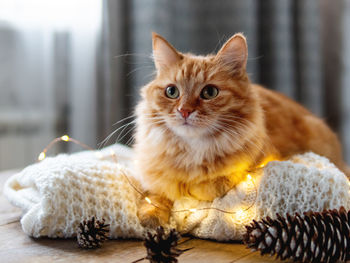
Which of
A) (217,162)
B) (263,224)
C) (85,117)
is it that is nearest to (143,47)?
(85,117)

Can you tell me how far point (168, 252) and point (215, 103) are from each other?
21.1 inches

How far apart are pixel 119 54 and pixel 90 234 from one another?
5.56 feet

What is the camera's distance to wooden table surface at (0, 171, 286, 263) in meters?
1.06

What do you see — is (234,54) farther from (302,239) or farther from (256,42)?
(256,42)

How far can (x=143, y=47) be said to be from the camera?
2.54 m

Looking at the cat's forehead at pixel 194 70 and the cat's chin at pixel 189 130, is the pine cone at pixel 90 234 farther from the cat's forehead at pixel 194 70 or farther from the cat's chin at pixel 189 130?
the cat's forehead at pixel 194 70

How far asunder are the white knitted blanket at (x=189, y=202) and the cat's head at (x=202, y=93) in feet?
0.72

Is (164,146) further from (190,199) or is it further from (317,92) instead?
(317,92)

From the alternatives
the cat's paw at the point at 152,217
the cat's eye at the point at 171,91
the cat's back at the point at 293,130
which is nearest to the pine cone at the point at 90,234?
the cat's paw at the point at 152,217

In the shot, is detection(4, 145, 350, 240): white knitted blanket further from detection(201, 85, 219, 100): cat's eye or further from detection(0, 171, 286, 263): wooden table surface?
detection(201, 85, 219, 100): cat's eye

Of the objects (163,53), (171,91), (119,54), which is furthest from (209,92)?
(119,54)

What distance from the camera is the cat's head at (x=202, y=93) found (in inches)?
49.2

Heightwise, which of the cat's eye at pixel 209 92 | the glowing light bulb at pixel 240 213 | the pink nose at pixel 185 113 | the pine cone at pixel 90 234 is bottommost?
the pine cone at pixel 90 234

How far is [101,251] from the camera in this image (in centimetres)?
112
